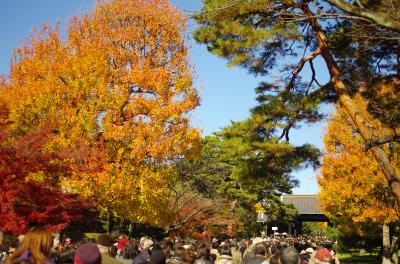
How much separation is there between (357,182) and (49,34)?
16.6m

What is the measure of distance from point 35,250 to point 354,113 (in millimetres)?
8552

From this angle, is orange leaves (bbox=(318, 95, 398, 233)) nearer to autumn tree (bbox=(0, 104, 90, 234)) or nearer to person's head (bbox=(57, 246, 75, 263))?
autumn tree (bbox=(0, 104, 90, 234))

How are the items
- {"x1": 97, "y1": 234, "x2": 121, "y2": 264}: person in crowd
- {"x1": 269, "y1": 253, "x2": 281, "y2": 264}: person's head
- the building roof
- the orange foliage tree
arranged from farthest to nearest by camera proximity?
the building roof < the orange foliage tree < {"x1": 269, "y1": 253, "x2": 281, "y2": 264}: person's head < {"x1": 97, "y1": 234, "x2": 121, "y2": 264}: person in crowd

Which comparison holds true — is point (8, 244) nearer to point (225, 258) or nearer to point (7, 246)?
point (7, 246)

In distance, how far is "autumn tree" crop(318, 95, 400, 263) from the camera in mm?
20219

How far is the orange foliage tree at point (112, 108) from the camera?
53.7 feet

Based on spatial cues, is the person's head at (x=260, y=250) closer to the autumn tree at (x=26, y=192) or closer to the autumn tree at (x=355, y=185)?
the autumn tree at (x=26, y=192)

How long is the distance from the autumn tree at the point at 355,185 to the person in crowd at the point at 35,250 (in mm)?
17077

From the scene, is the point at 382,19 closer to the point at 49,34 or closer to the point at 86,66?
the point at 86,66

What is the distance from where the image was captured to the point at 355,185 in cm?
2156

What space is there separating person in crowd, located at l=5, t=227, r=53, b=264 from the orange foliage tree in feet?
37.8

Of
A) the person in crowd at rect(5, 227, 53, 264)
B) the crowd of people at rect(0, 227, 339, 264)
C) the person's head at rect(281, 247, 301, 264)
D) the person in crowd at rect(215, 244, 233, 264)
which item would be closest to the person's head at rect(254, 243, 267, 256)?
the crowd of people at rect(0, 227, 339, 264)

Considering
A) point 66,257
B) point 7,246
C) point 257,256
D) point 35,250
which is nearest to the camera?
point 35,250

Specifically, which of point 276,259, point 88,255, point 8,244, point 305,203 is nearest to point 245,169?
point 276,259
